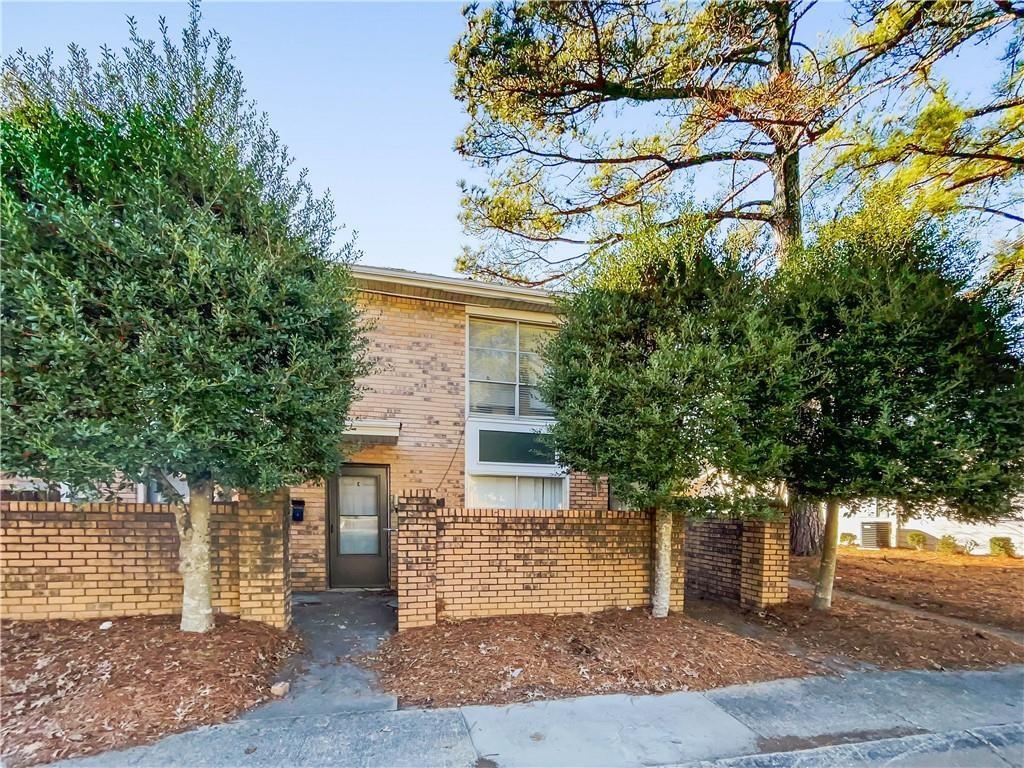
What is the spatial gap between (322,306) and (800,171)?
1052 cm

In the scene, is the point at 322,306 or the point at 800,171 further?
the point at 800,171

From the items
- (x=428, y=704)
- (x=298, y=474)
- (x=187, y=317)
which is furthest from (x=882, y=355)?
(x=187, y=317)

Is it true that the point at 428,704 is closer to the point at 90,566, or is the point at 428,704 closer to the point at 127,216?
the point at 90,566

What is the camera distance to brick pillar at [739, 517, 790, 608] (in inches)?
269

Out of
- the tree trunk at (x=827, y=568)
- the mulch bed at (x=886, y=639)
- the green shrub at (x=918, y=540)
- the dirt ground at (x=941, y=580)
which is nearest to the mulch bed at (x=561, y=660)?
the mulch bed at (x=886, y=639)

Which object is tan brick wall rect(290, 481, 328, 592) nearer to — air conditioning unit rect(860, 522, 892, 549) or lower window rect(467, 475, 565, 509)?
lower window rect(467, 475, 565, 509)

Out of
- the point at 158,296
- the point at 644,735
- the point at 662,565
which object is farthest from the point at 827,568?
the point at 158,296

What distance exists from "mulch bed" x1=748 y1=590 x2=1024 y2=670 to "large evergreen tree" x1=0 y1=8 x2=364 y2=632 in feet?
19.7

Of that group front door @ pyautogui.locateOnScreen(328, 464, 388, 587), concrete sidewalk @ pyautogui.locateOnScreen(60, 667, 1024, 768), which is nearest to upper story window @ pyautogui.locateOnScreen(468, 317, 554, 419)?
front door @ pyautogui.locateOnScreen(328, 464, 388, 587)

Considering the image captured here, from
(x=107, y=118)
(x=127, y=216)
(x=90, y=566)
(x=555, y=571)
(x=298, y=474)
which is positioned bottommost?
(x=555, y=571)

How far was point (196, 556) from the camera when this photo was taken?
465 centimetres

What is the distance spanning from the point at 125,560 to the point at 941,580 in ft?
41.5

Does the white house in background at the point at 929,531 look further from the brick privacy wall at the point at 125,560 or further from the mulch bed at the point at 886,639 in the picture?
the brick privacy wall at the point at 125,560

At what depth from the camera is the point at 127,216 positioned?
150 inches
